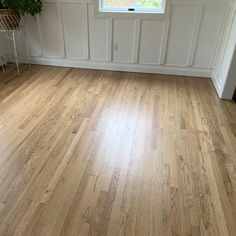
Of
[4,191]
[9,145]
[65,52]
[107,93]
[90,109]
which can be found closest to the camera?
[4,191]

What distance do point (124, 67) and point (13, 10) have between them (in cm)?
159

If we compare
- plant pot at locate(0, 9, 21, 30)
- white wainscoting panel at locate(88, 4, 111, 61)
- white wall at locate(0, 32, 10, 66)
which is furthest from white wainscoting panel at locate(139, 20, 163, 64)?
white wall at locate(0, 32, 10, 66)

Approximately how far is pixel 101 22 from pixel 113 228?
2668 millimetres

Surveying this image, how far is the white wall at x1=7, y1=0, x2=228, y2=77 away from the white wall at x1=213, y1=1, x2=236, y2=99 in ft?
0.55

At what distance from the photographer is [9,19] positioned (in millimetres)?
2793

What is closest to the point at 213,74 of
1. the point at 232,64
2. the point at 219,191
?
the point at 232,64

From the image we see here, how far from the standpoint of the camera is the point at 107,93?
9.21 ft

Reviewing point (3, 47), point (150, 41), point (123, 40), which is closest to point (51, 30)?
point (3, 47)

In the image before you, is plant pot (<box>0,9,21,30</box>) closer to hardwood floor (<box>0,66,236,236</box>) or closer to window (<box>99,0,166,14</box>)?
hardwood floor (<box>0,66,236,236</box>)

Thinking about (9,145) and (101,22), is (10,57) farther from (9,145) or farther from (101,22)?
(9,145)

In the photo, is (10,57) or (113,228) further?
(10,57)

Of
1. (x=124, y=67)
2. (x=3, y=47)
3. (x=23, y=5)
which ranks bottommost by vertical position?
(x=124, y=67)

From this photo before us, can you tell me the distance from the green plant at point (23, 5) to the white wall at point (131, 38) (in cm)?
22

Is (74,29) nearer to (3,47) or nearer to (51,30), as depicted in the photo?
(51,30)
